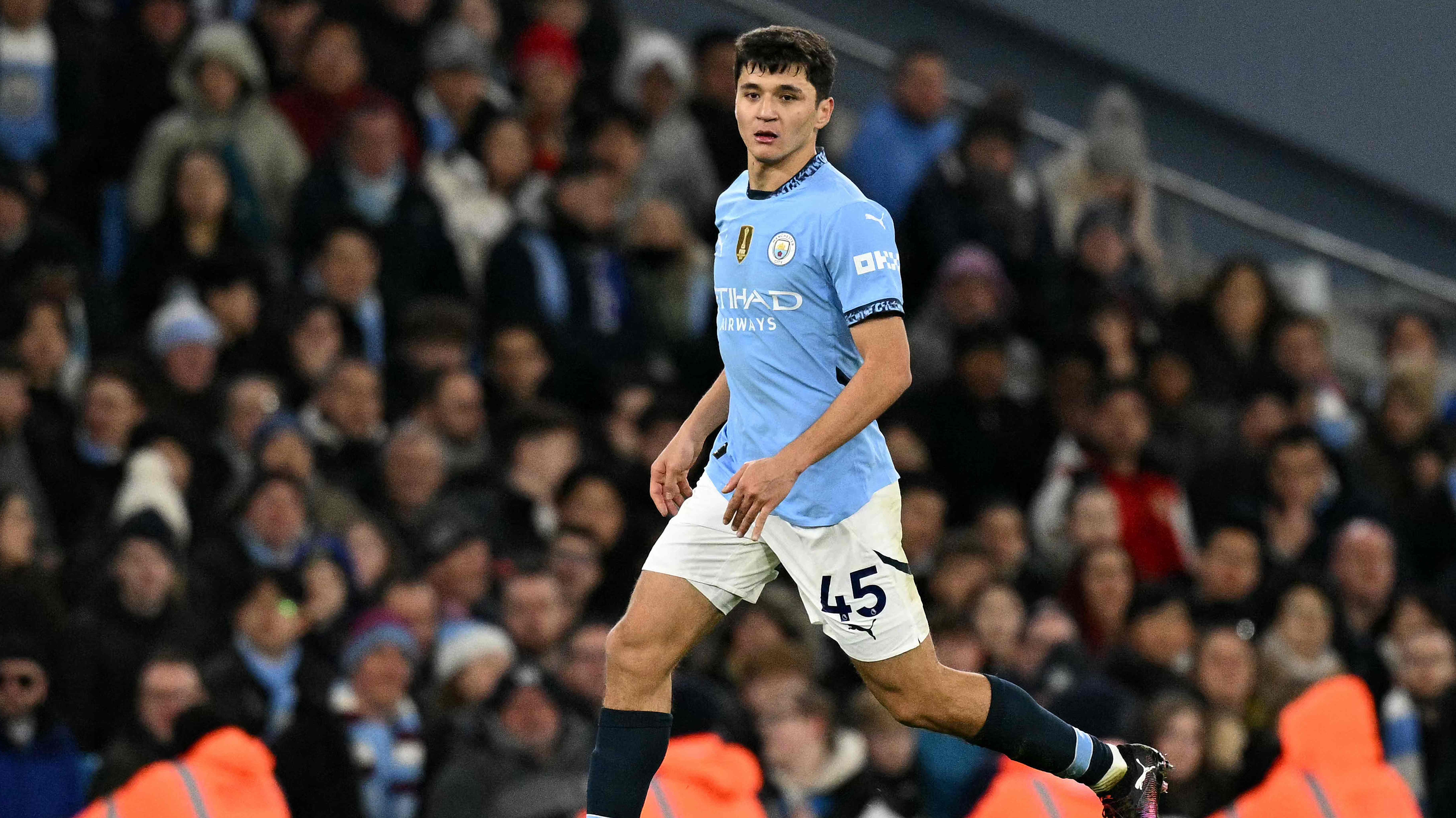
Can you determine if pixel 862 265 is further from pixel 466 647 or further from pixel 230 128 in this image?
pixel 230 128

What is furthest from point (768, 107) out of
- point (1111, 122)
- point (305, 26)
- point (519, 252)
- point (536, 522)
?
point (1111, 122)

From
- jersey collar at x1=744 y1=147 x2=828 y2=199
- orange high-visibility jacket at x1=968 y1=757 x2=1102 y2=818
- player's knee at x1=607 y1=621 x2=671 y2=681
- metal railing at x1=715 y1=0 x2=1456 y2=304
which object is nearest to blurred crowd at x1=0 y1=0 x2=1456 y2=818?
metal railing at x1=715 y1=0 x2=1456 y2=304

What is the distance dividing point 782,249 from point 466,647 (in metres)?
4.01

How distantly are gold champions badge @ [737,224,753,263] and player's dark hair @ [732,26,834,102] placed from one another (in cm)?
36

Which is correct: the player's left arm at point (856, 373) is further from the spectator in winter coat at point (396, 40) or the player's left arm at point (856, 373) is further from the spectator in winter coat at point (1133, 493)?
the spectator in winter coat at point (396, 40)

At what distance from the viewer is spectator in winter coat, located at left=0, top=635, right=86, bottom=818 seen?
26.8 feet

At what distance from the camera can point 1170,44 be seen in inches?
641

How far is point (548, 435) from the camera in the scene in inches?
421

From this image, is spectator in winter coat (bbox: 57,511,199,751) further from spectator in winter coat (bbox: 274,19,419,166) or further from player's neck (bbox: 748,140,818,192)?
player's neck (bbox: 748,140,818,192)

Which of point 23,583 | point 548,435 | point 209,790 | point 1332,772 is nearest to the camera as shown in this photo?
point 209,790

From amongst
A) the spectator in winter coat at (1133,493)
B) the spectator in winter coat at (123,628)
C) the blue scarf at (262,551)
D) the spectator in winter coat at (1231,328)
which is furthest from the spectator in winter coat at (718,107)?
the spectator in winter coat at (123,628)

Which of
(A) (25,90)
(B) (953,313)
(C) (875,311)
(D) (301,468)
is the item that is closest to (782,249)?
(C) (875,311)

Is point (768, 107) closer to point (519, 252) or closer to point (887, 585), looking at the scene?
point (887, 585)

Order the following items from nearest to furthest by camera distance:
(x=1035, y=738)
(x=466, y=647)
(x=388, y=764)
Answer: (x=1035, y=738) → (x=388, y=764) → (x=466, y=647)
